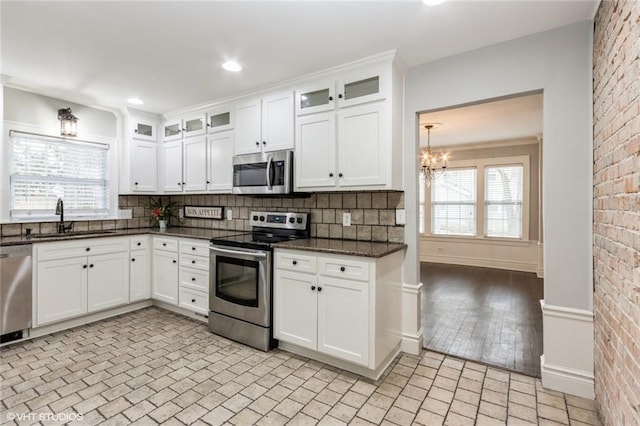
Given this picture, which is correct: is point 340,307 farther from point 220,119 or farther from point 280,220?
point 220,119

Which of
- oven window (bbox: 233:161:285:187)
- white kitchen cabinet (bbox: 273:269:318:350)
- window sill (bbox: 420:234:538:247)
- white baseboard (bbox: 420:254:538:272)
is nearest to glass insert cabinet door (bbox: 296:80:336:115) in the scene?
oven window (bbox: 233:161:285:187)

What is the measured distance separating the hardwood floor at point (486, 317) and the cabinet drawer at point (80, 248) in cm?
346

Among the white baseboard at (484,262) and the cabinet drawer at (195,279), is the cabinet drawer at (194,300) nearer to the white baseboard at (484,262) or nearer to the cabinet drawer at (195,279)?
the cabinet drawer at (195,279)

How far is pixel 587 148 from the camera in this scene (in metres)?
2.10

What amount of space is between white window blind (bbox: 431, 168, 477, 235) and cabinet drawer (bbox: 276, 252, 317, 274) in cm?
528

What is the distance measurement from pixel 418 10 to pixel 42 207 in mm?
4194

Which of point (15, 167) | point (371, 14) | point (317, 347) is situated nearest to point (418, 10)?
point (371, 14)

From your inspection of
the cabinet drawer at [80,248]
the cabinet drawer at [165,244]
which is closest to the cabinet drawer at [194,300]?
the cabinet drawer at [165,244]

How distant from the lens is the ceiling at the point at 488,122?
400 centimetres

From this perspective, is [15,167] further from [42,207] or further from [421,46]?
[421,46]

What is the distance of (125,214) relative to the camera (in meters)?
4.25

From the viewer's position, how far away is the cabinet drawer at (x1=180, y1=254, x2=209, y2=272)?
333 cm

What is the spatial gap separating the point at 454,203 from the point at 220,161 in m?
5.18

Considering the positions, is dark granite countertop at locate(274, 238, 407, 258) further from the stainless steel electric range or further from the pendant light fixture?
the pendant light fixture
